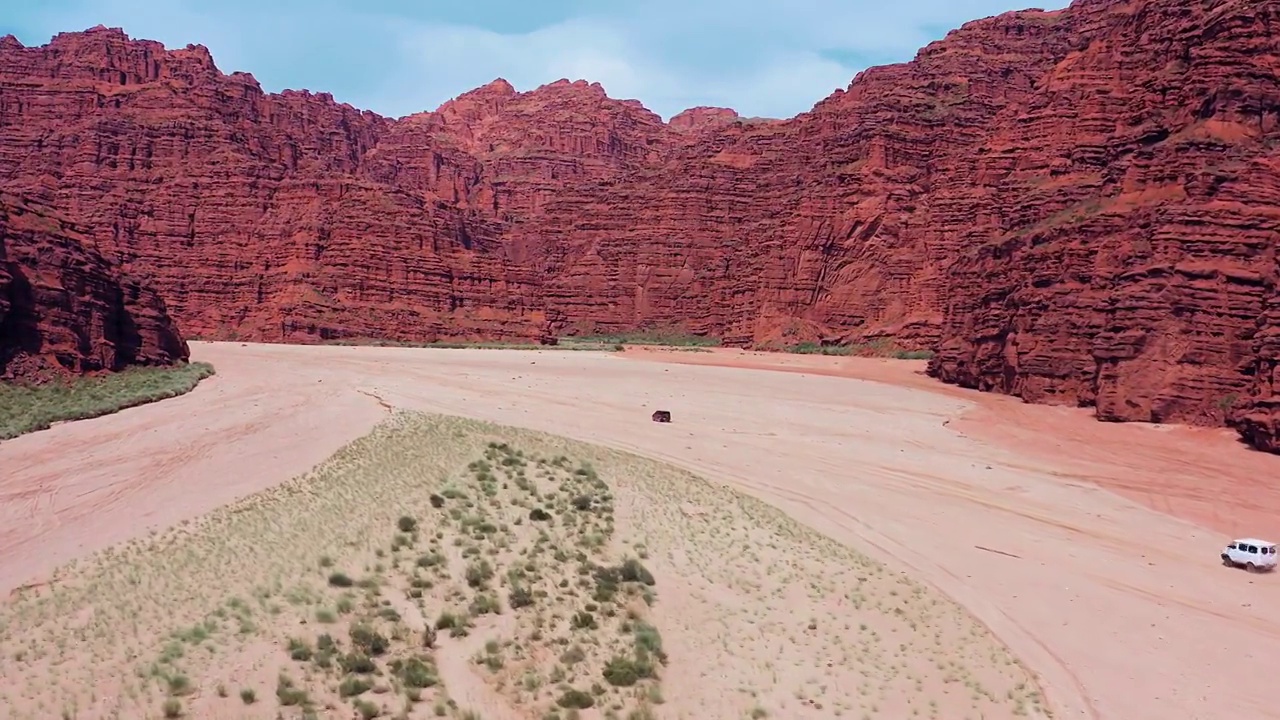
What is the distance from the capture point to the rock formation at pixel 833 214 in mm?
24906

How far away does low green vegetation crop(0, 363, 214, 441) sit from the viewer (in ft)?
59.7

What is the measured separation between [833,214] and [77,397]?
63.5m

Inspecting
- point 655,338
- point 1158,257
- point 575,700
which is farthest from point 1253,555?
point 655,338

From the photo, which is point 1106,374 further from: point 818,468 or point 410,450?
point 410,450

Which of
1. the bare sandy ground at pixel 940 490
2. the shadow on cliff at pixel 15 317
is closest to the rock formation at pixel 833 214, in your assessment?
the bare sandy ground at pixel 940 490

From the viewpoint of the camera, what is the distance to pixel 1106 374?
25266 mm

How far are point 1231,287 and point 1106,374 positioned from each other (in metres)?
3.68

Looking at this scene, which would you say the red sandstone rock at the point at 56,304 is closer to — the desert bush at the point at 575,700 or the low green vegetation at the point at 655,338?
the desert bush at the point at 575,700

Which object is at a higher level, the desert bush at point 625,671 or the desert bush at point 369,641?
the desert bush at point 369,641

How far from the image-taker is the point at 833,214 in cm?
7594

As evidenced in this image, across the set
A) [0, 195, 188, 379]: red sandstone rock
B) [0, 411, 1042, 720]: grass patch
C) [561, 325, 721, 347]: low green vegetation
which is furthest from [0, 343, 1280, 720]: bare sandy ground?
[561, 325, 721, 347]: low green vegetation

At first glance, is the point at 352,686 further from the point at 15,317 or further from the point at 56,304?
the point at 56,304

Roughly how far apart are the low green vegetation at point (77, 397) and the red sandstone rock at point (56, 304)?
50cm

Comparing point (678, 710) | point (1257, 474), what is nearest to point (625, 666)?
point (678, 710)
